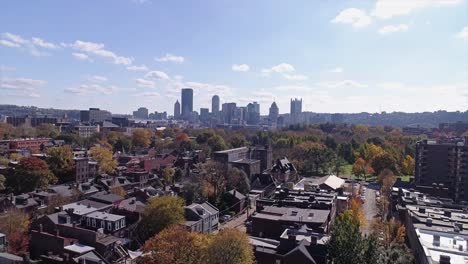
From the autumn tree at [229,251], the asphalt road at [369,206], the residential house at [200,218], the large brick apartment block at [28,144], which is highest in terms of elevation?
the large brick apartment block at [28,144]

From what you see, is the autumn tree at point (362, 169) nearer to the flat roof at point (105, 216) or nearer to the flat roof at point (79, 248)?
the flat roof at point (105, 216)

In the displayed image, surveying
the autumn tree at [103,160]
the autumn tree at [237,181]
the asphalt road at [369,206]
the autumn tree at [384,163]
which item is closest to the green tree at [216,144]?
the autumn tree at [103,160]

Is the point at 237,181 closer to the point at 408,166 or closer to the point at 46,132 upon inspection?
the point at 408,166

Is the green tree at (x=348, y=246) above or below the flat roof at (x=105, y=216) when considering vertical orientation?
above

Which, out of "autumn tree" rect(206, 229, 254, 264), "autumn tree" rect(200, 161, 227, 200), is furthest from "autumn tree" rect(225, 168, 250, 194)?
"autumn tree" rect(206, 229, 254, 264)

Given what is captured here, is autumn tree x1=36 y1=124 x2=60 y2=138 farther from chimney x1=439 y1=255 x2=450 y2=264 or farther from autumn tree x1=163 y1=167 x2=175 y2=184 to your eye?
chimney x1=439 y1=255 x2=450 y2=264

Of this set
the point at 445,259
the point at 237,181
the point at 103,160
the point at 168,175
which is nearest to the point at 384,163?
the point at 237,181
